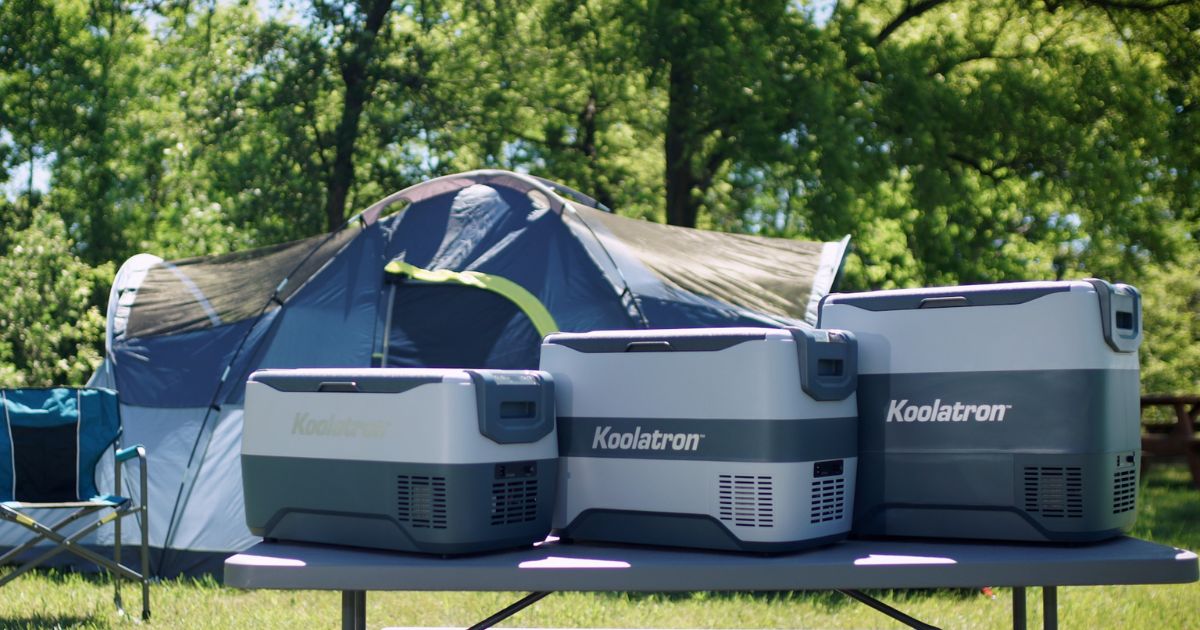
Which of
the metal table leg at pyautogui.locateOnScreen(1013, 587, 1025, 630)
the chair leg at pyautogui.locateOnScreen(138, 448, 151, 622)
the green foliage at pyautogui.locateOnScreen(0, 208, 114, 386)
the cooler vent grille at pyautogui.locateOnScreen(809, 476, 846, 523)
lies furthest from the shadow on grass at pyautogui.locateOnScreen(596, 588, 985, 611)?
the green foliage at pyautogui.locateOnScreen(0, 208, 114, 386)

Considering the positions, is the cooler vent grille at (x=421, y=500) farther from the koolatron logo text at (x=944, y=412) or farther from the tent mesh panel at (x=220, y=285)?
the tent mesh panel at (x=220, y=285)

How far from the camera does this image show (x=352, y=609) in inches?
79.4

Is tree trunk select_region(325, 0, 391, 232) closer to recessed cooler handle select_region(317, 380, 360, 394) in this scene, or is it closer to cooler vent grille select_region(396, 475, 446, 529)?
recessed cooler handle select_region(317, 380, 360, 394)

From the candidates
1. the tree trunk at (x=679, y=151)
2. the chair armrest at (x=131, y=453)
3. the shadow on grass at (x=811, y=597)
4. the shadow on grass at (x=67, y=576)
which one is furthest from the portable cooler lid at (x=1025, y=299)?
the tree trunk at (x=679, y=151)

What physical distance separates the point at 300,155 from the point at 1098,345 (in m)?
11.0

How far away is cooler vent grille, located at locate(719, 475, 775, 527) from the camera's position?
6.21 ft

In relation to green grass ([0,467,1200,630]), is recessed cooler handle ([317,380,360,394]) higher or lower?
higher

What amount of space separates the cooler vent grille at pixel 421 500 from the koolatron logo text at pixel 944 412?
0.76 metres

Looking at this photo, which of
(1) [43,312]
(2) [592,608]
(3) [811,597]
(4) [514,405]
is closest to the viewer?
(4) [514,405]

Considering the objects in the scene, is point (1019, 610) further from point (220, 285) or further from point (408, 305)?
point (220, 285)

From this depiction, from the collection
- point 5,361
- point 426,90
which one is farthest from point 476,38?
point 5,361

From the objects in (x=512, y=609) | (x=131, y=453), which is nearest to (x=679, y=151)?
(x=131, y=453)

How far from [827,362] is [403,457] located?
2.27 feet

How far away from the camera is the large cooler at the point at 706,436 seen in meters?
1.90
